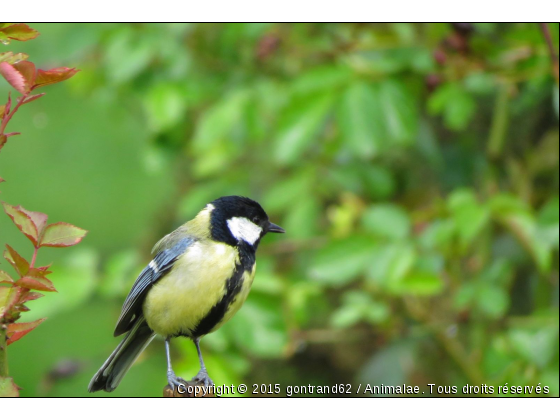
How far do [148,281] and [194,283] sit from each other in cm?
13

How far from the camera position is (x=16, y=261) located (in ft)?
2.35

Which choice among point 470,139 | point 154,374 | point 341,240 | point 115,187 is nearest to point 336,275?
point 341,240

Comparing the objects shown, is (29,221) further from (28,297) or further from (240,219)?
(240,219)

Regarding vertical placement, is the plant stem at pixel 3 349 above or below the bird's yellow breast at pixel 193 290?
below

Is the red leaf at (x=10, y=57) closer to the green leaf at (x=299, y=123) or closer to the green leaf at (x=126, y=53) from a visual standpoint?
the green leaf at (x=299, y=123)

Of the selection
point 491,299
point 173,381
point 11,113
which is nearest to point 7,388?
point 11,113

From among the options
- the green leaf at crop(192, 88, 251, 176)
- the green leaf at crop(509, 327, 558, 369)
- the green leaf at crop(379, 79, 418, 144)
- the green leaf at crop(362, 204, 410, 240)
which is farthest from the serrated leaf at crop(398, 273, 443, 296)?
the green leaf at crop(192, 88, 251, 176)

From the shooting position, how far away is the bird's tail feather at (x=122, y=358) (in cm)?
111

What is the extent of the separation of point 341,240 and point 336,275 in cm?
11

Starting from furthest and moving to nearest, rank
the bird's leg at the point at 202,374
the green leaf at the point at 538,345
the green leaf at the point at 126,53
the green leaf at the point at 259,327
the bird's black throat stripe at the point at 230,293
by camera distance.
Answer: the green leaf at the point at 126,53, the green leaf at the point at 259,327, the green leaf at the point at 538,345, the bird's leg at the point at 202,374, the bird's black throat stripe at the point at 230,293

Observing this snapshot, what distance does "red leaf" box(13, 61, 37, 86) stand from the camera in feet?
2.37

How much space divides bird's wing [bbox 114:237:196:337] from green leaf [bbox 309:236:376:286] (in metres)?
0.66

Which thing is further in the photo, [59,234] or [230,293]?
[230,293]

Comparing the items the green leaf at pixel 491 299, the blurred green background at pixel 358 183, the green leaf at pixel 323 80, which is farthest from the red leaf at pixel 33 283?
the green leaf at pixel 491 299
